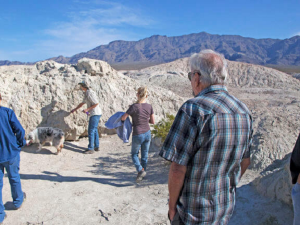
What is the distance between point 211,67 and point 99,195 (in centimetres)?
307

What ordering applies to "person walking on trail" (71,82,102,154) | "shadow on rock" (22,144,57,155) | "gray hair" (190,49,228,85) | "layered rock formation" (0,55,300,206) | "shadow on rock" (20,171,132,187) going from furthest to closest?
"shadow on rock" (22,144,57,155), "person walking on trail" (71,82,102,154), "shadow on rock" (20,171,132,187), "layered rock formation" (0,55,300,206), "gray hair" (190,49,228,85)

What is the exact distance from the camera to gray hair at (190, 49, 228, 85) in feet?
5.36

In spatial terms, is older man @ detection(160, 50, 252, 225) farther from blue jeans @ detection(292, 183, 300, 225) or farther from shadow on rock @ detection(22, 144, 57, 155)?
shadow on rock @ detection(22, 144, 57, 155)

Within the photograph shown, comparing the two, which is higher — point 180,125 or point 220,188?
point 180,125

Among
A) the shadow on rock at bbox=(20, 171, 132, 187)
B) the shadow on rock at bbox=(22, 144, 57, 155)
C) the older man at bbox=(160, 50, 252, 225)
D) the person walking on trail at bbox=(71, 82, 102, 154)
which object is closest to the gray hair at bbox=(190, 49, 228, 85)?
the older man at bbox=(160, 50, 252, 225)

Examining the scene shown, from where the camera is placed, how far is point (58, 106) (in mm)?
6426

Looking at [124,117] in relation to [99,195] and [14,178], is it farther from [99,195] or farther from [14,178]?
[14,178]

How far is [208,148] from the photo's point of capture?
1.53 meters

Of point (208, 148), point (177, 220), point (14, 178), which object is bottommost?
point (14, 178)

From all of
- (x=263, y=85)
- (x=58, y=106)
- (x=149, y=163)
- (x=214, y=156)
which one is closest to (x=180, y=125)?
(x=214, y=156)

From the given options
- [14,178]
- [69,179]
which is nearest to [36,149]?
[69,179]

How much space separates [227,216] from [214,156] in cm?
53

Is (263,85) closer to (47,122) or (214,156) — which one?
(47,122)

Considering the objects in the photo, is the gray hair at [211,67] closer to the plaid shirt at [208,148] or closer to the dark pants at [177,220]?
the plaid shirt at [208,148]
